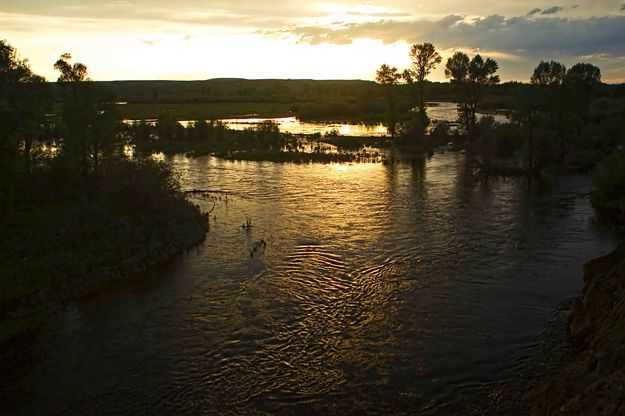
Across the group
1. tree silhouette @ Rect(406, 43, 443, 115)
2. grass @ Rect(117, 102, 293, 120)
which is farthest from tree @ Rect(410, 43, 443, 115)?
grass @ Rect(117, 102, 293, 120)

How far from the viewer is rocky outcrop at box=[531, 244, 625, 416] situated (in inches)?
408

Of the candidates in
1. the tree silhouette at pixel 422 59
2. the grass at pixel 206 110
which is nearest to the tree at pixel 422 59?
the tree silhouette at pixel 422 59

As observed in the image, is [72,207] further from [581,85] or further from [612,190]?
[581,85]

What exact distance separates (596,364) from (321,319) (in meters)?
11.2

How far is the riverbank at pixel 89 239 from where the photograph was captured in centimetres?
2277

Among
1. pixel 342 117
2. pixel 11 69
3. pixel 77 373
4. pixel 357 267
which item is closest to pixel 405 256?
pixel 357 267

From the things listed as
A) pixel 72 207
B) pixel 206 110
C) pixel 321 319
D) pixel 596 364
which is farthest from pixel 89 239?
pixel 206 110

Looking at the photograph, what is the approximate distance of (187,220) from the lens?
33.3m

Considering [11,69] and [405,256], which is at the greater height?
[11,69]

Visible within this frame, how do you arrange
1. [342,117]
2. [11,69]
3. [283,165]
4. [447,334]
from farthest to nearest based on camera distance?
[342,117], [283,165], [11,69], [447,334]

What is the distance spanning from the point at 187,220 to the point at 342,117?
10257cm

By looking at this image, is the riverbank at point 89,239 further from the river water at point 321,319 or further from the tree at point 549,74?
the tree at point 549,74

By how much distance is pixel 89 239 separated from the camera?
28188mm

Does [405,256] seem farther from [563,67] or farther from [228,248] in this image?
[563,67]
